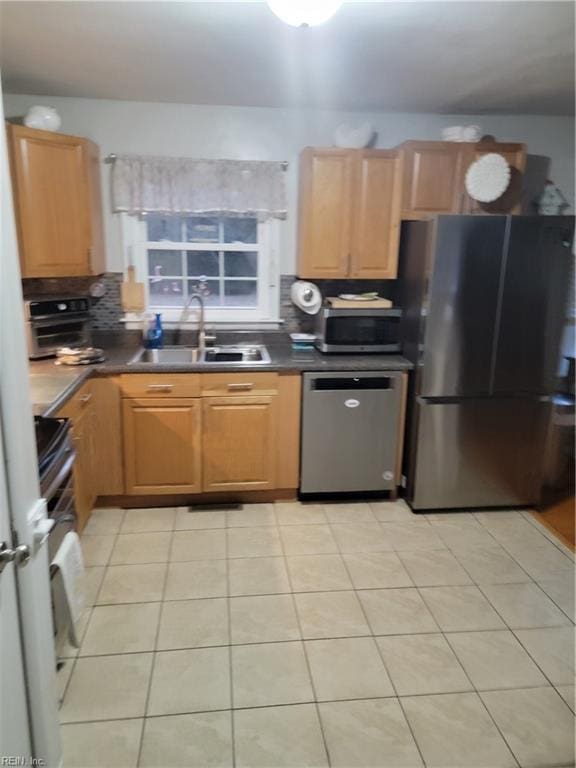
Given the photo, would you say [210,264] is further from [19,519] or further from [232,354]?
[19,519]

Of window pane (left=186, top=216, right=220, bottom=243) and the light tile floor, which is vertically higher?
window pane (left=186, top=216, right=220, bottom=243)

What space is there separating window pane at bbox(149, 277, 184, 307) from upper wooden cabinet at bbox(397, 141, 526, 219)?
151 cm

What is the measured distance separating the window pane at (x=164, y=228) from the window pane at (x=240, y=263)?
342mm

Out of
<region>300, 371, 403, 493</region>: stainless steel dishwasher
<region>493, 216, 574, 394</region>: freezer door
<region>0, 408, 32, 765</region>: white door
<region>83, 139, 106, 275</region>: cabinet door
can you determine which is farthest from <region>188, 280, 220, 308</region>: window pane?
<region>0, 408, 32, 765</region>: white door

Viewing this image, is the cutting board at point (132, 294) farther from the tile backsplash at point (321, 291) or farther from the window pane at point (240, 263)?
the tile backsplash at point (321, 291)

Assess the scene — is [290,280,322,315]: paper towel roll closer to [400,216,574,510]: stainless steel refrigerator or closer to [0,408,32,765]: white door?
[400,216,574,510]: stainless steel refrigerator

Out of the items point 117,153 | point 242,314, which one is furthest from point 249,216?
point 117,153

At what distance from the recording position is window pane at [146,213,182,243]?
11.1 ft

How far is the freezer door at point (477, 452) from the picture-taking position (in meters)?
3.05

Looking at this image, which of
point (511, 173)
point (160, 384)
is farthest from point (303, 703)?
point (511, 173)

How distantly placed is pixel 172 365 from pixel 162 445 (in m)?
0.48

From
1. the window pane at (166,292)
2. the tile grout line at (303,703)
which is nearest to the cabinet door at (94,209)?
the window pane at (166,292)

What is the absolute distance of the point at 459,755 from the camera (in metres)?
1.66

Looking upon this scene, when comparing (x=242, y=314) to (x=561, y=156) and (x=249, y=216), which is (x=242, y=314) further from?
(x=561, y=156)
